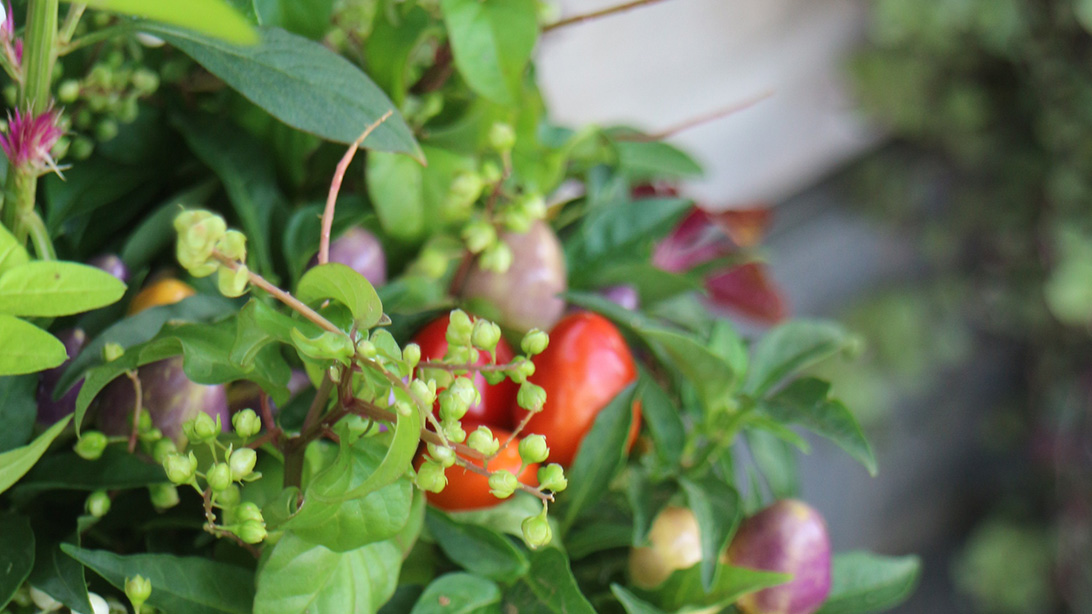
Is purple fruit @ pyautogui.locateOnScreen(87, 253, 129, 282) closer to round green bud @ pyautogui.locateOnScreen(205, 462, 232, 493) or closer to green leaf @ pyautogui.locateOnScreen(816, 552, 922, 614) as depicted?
round green bud @ pyautogui.locateOnScreen(205, 462, 232, 493)

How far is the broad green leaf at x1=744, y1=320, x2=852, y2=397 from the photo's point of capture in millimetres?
311

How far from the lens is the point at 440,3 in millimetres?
252

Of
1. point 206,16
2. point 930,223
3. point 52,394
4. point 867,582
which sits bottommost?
point 930,223

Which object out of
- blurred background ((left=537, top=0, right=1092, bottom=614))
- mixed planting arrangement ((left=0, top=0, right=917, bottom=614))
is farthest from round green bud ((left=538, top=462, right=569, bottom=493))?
blurred background ((left=537, top=0, right=1092, bottom=614))

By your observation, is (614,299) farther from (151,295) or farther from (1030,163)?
(1030,163)

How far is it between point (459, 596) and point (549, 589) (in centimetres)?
3

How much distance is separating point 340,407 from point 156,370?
0.24 feet

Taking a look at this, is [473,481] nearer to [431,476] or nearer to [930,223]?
[431,476]

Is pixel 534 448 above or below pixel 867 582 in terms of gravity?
above

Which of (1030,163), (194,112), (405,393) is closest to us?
(405,393)

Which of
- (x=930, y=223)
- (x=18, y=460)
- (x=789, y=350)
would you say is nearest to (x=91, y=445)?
(x=18, y=460)

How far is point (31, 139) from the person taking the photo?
0.60 ft

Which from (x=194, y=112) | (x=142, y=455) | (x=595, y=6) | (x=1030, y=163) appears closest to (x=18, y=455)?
(x=142, y=455)

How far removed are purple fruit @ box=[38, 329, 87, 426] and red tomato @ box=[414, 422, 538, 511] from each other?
10 centimetres
